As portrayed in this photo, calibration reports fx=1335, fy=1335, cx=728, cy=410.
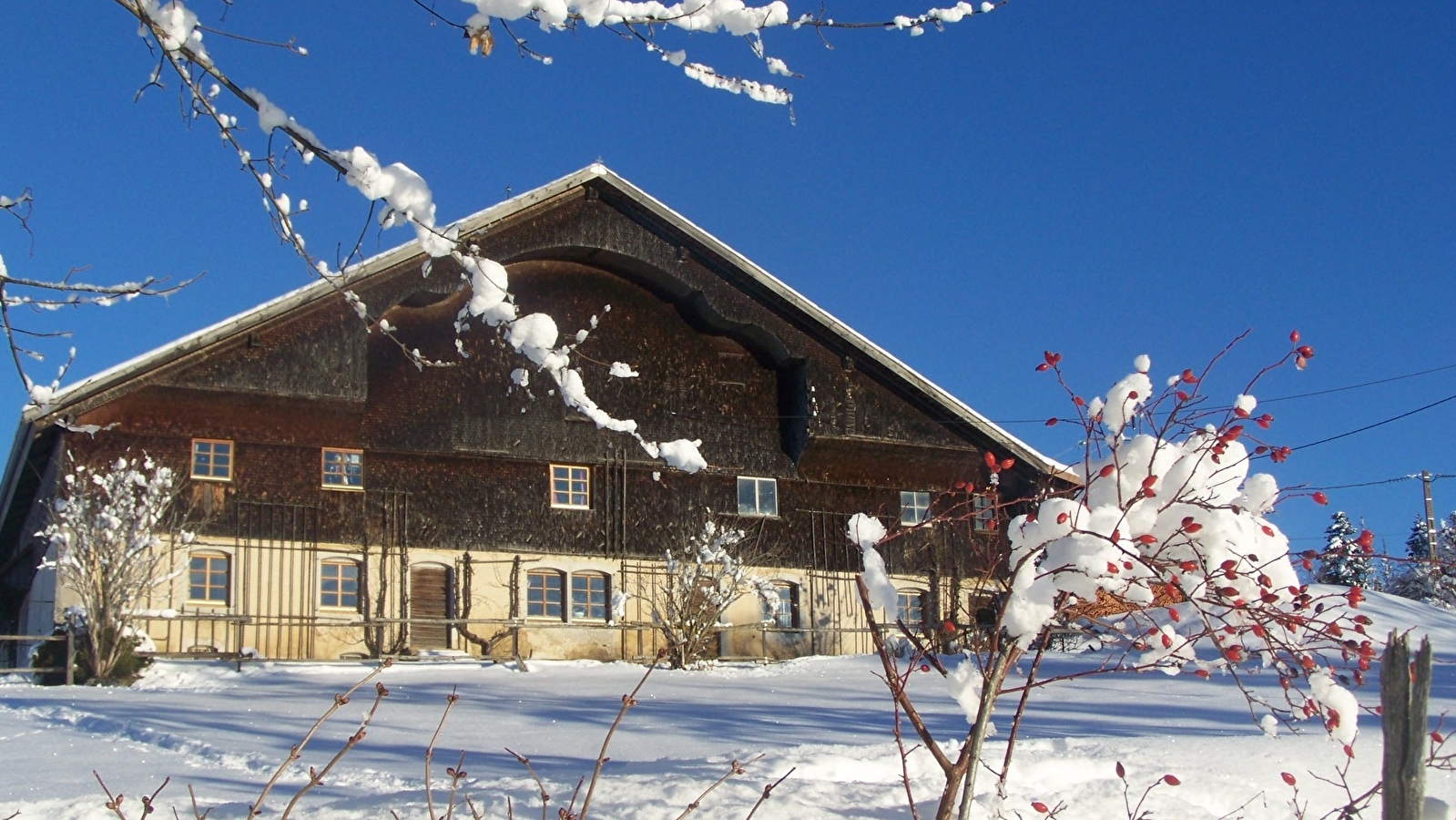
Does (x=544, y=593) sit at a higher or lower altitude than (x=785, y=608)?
higher

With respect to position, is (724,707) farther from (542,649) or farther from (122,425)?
(122,425)

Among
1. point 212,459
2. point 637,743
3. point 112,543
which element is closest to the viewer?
point 637,743

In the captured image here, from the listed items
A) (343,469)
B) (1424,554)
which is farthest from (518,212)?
(1424,554)

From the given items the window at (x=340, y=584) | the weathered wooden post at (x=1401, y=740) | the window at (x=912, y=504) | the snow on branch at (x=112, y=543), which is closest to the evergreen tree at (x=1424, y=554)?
the window at (x=912, y=504)

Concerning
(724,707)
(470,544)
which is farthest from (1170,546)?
(470,544)

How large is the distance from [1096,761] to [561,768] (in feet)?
11.3

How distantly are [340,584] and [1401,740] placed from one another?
20.8m

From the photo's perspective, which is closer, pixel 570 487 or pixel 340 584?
pixel 340 584

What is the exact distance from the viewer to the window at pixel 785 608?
25453 mm

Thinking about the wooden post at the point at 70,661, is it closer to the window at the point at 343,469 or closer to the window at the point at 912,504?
the window at the point at 343,469

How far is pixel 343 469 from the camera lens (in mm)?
23000

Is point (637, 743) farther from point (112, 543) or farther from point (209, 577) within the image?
point (209, 577)

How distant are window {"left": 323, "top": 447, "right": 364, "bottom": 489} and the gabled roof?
270 cm

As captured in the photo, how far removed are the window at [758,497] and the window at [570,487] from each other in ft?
9.99
